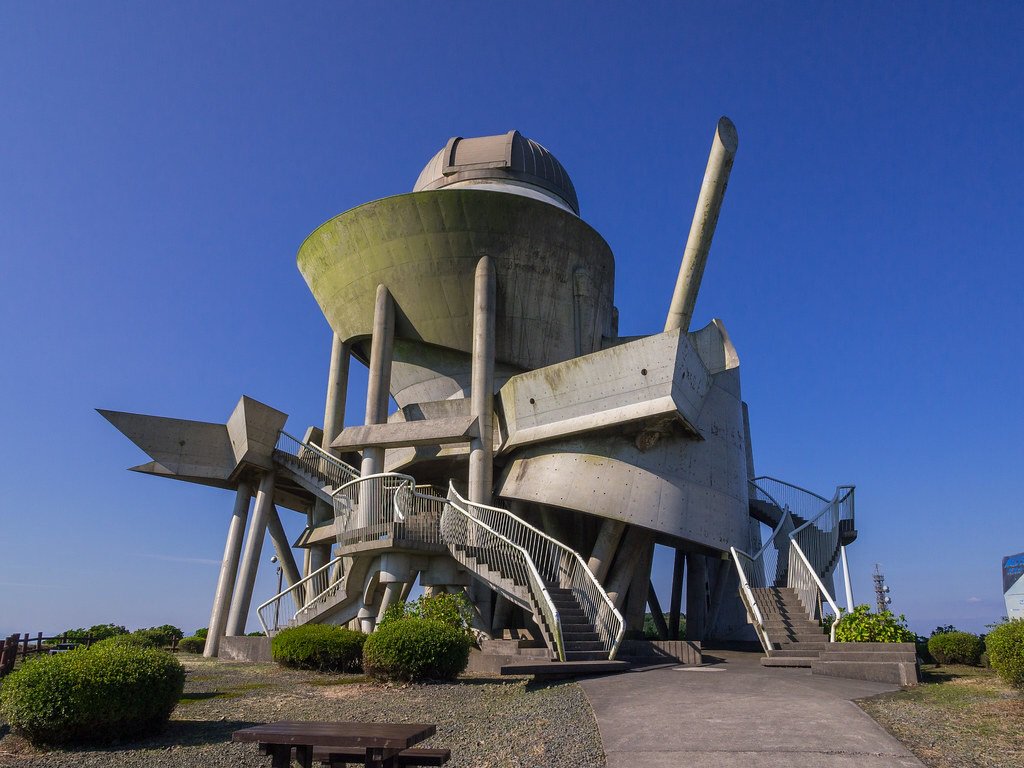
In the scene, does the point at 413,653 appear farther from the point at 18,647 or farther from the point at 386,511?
the point at 18,647

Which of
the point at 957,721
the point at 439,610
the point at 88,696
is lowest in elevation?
the point at 957,721

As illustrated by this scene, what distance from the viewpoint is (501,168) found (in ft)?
96.2

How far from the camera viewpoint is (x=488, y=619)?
2148cm

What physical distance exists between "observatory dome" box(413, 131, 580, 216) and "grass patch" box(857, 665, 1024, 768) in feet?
73.0

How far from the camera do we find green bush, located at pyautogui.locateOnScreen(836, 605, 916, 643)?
42.5ft

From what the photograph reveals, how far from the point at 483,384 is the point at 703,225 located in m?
8.29

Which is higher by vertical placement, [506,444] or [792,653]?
[506,444]

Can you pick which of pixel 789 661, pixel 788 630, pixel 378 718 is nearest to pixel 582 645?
pixel 789 661

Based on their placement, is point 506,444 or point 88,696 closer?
point 88,696

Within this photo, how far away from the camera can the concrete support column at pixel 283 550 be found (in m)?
28.6

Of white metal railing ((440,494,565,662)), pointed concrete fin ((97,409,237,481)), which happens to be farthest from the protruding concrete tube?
pointed concrete fin ((97,409,237,481))

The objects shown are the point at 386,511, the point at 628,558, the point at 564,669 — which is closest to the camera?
the point at 564,669

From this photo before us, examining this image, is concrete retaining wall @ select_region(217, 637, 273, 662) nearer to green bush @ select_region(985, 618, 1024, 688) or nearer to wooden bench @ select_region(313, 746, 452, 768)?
wooden bench @ select_region(313, 746, 452, 768)

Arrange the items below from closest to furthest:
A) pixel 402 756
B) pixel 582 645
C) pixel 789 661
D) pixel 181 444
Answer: pixel 402 756 < pixel 582 645 < pixel 789 661 < pixel 181 444
